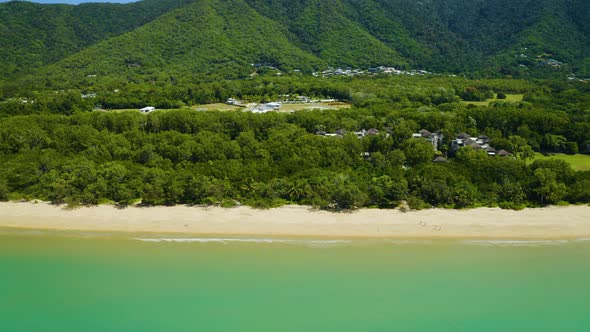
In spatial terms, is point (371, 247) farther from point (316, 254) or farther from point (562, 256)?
point (562, 256)

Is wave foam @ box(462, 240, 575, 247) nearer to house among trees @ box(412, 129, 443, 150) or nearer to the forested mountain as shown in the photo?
house among trees @ box(412, 129, 443, 150)

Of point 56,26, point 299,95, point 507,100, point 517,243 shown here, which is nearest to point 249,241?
point 517,243

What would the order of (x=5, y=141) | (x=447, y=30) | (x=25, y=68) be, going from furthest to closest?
(x=447, y=30), (x=25, y=68), (x=5, y=141)

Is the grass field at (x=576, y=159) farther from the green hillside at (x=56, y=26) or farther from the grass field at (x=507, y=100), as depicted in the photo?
the green hillside at (x=56, y=26)

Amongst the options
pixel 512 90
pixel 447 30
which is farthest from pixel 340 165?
pixel 447 30

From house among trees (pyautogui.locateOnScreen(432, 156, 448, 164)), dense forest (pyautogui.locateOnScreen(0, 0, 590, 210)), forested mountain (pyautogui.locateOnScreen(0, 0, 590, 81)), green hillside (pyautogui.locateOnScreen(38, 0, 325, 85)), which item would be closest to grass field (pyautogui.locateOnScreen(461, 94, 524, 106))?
dense forest (pyautogui.locateOnScreen(0, 0, 590, 210))
